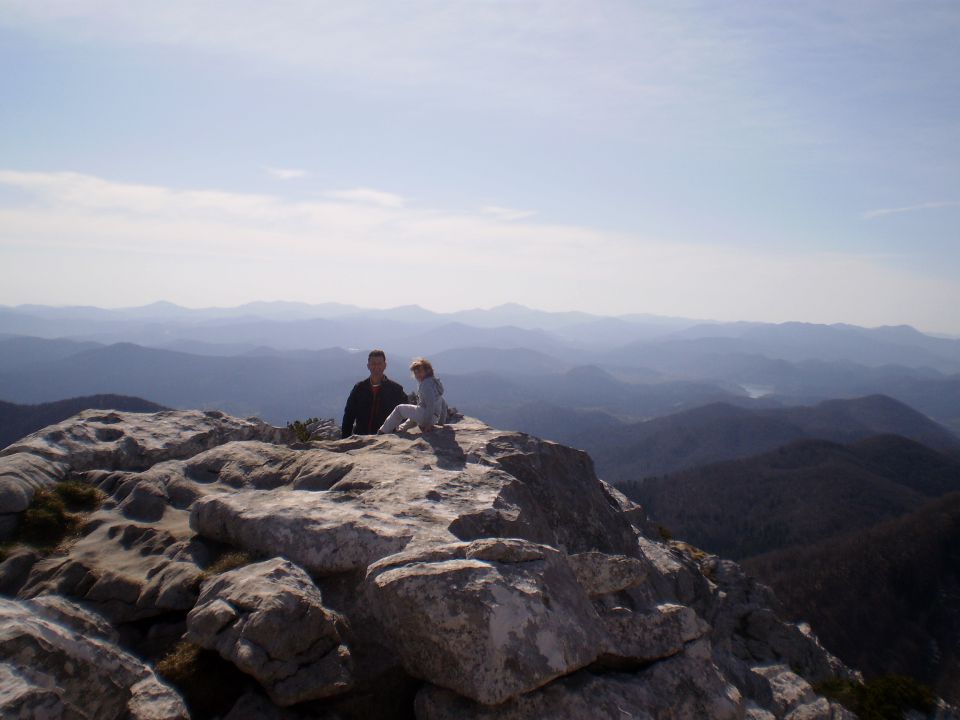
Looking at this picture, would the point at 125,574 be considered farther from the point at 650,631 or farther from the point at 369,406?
the point at 369,406

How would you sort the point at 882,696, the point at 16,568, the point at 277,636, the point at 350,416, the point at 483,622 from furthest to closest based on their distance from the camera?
the point at 882,696, the point at 350,416, the point at 16,568, the point at 277,636, the point at 483,622

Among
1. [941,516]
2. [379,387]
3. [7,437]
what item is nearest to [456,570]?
[379,387]

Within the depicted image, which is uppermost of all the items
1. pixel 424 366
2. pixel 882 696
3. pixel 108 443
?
pixel 424 366

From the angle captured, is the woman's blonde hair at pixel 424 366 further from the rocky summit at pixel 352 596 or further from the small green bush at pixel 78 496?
the small green bush at pixel 78 496

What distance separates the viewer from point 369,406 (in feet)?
59.1

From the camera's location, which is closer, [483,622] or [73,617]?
[483,622]

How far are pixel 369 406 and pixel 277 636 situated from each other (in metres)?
10.8

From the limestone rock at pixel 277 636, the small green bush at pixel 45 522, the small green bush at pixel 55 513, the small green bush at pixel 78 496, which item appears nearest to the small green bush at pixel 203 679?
the limestone rock at pixel 277 636

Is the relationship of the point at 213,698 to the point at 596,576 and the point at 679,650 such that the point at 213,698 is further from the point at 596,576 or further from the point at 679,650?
the point at 679,650

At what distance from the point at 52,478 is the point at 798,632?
969 inches

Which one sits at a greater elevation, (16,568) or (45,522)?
(45,522)

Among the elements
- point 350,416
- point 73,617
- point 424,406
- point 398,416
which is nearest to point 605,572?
point 424,406

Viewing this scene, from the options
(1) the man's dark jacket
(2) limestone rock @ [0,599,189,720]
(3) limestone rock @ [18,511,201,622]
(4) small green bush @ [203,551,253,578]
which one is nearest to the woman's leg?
(1) the man's dark jacket

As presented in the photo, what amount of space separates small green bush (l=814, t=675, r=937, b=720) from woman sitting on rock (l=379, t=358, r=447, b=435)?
1543 cm
